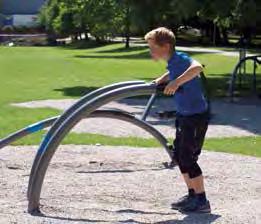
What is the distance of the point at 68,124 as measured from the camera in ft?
22.7

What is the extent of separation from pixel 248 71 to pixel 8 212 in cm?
2549

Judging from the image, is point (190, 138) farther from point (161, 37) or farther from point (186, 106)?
point (161, 37)

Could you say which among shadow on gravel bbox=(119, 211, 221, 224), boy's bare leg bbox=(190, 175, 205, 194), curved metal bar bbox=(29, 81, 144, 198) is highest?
curved metal bar bbox=(29, 81, 144, 198)

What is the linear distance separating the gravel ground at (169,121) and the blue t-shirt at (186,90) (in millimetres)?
5652

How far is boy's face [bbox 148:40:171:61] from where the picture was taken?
6.64m

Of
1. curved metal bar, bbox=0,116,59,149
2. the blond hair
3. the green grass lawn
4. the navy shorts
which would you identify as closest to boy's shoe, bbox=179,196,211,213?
the navy shorts

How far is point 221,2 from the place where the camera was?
18.3 metres

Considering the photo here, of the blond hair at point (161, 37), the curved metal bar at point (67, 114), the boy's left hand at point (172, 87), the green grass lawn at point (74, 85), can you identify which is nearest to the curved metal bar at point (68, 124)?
the curved metal bar at point (67, 114)

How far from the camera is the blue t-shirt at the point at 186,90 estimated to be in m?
6.73

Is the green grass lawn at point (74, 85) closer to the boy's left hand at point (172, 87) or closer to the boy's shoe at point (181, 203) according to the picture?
the boy's shoe at point (181, 203)

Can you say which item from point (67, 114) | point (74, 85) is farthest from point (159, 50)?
point (74, 85)

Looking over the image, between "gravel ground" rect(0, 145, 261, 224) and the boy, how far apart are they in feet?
0.79

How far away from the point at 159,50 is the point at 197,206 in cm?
149

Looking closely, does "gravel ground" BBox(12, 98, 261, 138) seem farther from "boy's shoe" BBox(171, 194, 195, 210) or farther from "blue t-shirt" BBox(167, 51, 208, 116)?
"blue t-shirt" BBox(167, 51, 208, 116)
